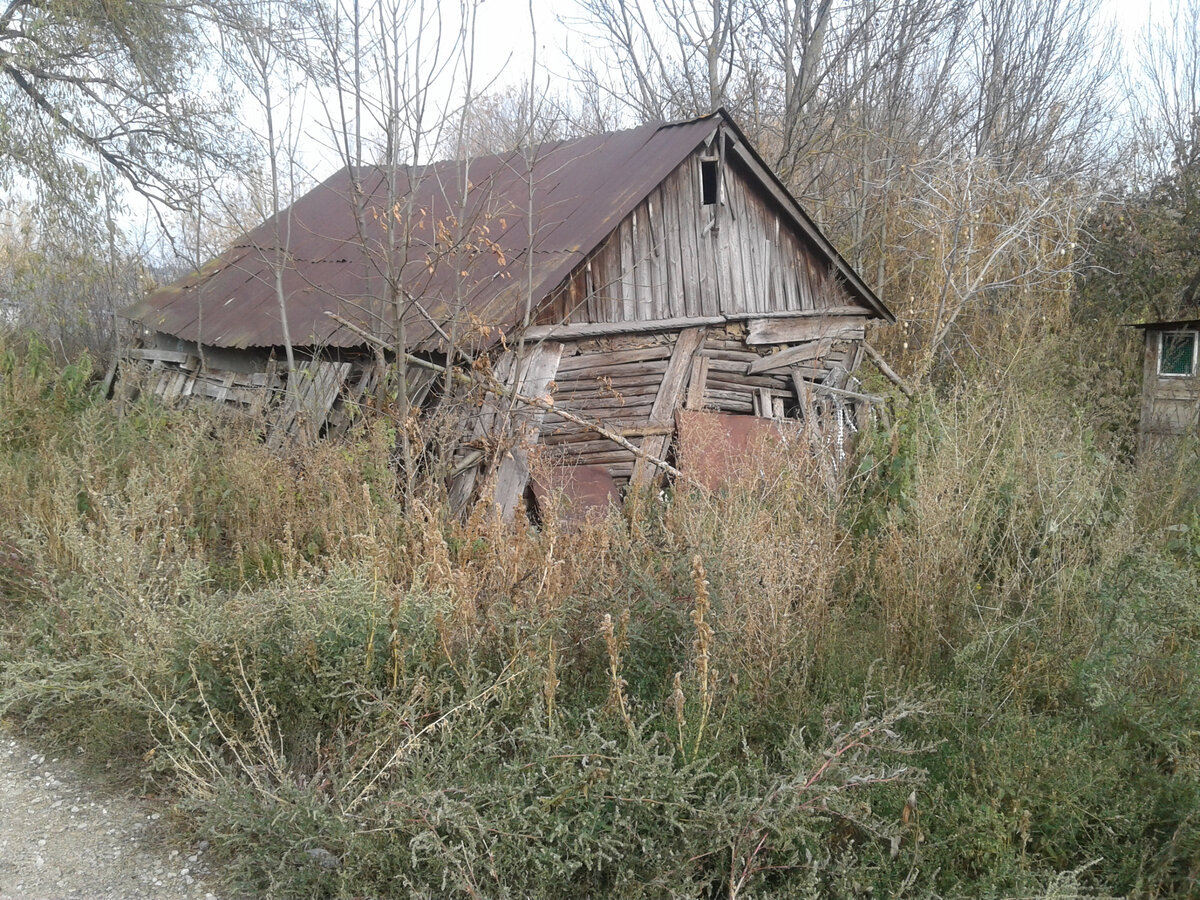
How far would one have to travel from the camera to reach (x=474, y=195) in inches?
379

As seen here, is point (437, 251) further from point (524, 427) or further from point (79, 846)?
point (79, 846)

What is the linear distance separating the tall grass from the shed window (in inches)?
227

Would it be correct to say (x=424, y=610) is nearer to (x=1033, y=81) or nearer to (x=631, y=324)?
(x=631, y=324)

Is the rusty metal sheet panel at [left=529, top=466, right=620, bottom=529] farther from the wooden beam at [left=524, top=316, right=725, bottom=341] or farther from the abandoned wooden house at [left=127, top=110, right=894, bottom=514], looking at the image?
the wooden beam at [left=524, top=316, right=725, bottom=341]

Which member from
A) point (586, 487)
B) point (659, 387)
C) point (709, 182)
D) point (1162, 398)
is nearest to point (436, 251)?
point (586, 487)

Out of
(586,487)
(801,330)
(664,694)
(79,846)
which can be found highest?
(801,330)

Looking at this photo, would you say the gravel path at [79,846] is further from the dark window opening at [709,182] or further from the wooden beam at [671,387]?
the dark window opening at [709,182]

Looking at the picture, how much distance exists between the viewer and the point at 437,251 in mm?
6293

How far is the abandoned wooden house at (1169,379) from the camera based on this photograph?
10078 mm

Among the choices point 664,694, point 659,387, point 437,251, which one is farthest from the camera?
point 659,387

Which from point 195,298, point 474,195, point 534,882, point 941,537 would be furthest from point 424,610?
point 195,298

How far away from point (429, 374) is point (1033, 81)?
57.0 feet

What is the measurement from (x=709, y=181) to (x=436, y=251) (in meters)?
4.13

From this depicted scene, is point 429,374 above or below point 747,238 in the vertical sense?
below
